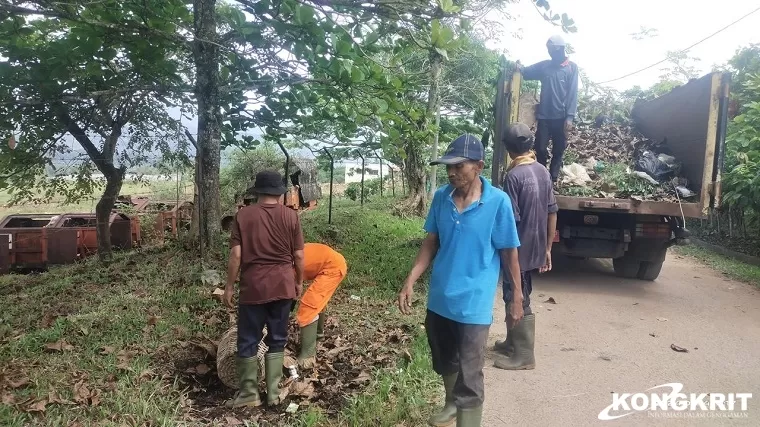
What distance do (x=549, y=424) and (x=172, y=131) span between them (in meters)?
5.98

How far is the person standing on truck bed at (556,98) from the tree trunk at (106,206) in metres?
5.81

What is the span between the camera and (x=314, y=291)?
13.7 ft

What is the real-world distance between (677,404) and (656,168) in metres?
4.21

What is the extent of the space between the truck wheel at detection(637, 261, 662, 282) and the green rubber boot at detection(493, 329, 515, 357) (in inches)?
149

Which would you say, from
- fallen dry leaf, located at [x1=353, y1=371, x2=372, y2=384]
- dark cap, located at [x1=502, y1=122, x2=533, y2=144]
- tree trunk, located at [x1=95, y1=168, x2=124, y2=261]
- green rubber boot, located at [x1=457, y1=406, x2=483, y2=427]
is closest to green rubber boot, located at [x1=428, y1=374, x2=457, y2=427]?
green rubber boot, located at [x1=457, y1=406, x2=483, y2=427]

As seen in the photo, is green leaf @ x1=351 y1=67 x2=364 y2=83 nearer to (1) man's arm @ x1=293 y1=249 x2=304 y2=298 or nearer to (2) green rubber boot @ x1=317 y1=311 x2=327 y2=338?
(1) man's arm @ x1=293 y1=249 x2=304 y2=298

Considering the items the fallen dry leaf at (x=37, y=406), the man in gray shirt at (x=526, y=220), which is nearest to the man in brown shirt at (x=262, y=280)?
the fallen dry leaf at (x=37, y=406)

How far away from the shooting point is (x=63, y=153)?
21.2 ft

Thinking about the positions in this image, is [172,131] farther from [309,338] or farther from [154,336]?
[309,338]

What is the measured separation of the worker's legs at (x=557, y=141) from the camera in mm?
6188

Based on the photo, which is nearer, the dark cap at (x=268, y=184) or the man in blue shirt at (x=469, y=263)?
the man in blue shirt at (x=469, y=263)

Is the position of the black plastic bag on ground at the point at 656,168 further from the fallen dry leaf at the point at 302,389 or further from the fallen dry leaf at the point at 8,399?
the fallen dry leaf at the point at 8,399

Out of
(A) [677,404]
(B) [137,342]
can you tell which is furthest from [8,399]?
(A) [677,404]

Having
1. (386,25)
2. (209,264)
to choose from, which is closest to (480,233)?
(386,25)
